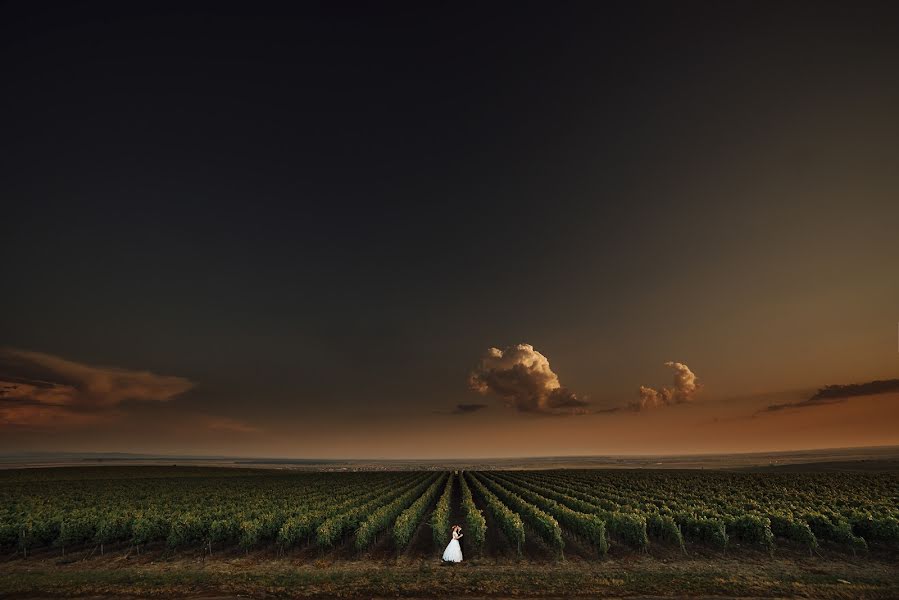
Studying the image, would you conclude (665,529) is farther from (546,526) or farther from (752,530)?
(546,526)

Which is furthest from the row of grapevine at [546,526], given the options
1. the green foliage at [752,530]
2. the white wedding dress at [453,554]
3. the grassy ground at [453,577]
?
the green foliage at [752,530]

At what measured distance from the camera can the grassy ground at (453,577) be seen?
901 inches

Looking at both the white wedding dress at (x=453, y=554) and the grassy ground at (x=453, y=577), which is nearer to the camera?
the grassy ground at (x=453, y=577)

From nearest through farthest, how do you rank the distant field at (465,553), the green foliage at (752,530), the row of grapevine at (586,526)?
the distant field at (465,553) → the row of grapevine at (586,526) → the green foliage at (752,530)

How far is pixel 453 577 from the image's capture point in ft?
82.6

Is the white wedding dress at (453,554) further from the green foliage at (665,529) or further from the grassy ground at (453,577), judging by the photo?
the green foliage at (665,529)

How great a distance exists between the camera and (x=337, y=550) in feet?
109

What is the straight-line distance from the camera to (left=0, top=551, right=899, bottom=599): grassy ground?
2288cm

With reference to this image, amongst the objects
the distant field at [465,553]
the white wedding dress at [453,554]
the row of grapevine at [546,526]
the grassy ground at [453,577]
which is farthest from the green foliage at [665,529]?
the white wedding dress at [453,554]

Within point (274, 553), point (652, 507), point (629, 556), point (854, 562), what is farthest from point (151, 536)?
point (854, 562)

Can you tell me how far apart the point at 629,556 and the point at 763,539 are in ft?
32.8

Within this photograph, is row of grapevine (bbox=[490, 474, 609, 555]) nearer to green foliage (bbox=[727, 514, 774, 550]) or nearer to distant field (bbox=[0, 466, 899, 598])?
distant field (bbox=[0, 466, 899, 598])

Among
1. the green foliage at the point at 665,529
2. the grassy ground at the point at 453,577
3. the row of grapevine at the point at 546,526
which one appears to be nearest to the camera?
the grassy ground at the point at 453,577

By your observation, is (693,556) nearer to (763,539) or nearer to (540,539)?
(763,539)
